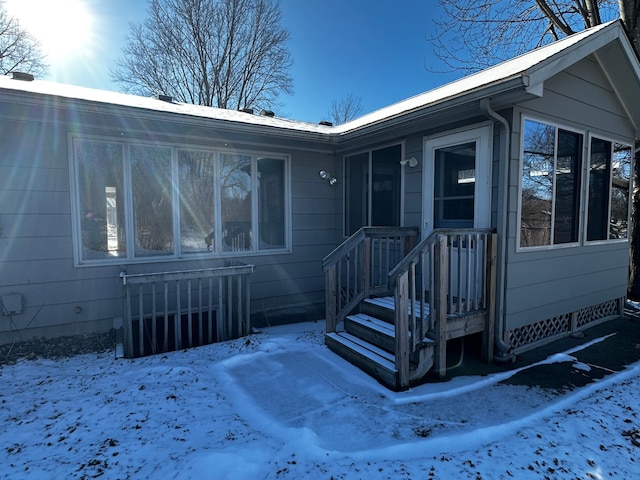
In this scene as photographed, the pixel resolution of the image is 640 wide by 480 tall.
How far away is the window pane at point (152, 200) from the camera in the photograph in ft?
15.4

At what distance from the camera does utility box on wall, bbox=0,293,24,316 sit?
13.0 ft

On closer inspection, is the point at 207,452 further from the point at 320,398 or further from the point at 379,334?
the point at 379,334

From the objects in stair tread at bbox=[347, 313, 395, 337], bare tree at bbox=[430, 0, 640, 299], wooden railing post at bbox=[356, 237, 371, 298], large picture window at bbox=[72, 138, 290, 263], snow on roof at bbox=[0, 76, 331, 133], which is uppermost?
bare tree at bbox=[430, 0, 640, 299]

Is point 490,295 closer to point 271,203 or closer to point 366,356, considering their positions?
point 366,356

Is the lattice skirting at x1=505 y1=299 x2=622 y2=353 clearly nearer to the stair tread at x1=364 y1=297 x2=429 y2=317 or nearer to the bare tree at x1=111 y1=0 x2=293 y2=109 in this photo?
the stair tread at x1=364 y1=297 x2=429 y2=317

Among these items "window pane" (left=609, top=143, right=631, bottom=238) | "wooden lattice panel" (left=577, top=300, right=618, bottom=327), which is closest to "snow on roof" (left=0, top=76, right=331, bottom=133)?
"window pane" (left=609, top=143, right=631, bottom=238)

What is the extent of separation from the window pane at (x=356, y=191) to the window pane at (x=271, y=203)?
1.15 m

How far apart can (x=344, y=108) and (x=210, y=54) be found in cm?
938

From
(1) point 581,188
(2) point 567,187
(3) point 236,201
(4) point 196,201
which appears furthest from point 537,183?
(4) point 196,201

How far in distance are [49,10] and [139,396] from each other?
9.65 meters

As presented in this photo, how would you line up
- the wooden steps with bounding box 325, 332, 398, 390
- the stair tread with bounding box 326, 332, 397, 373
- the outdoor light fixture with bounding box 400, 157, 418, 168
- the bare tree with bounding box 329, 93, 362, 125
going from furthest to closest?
the bare tree with bounding box 329, 93, 362, 125
the outdoor light fixture with bounding box 400, 157, 418, 168
the stair tread with bounding box 326, 332, 397, 373
the wooden steps with bounding box 325, 332, 398, 390

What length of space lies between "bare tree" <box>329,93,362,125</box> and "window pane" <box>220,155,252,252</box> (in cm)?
Answer: 1787

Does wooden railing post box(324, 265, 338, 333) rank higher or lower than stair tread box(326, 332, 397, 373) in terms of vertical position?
higher

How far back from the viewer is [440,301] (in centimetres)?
336
